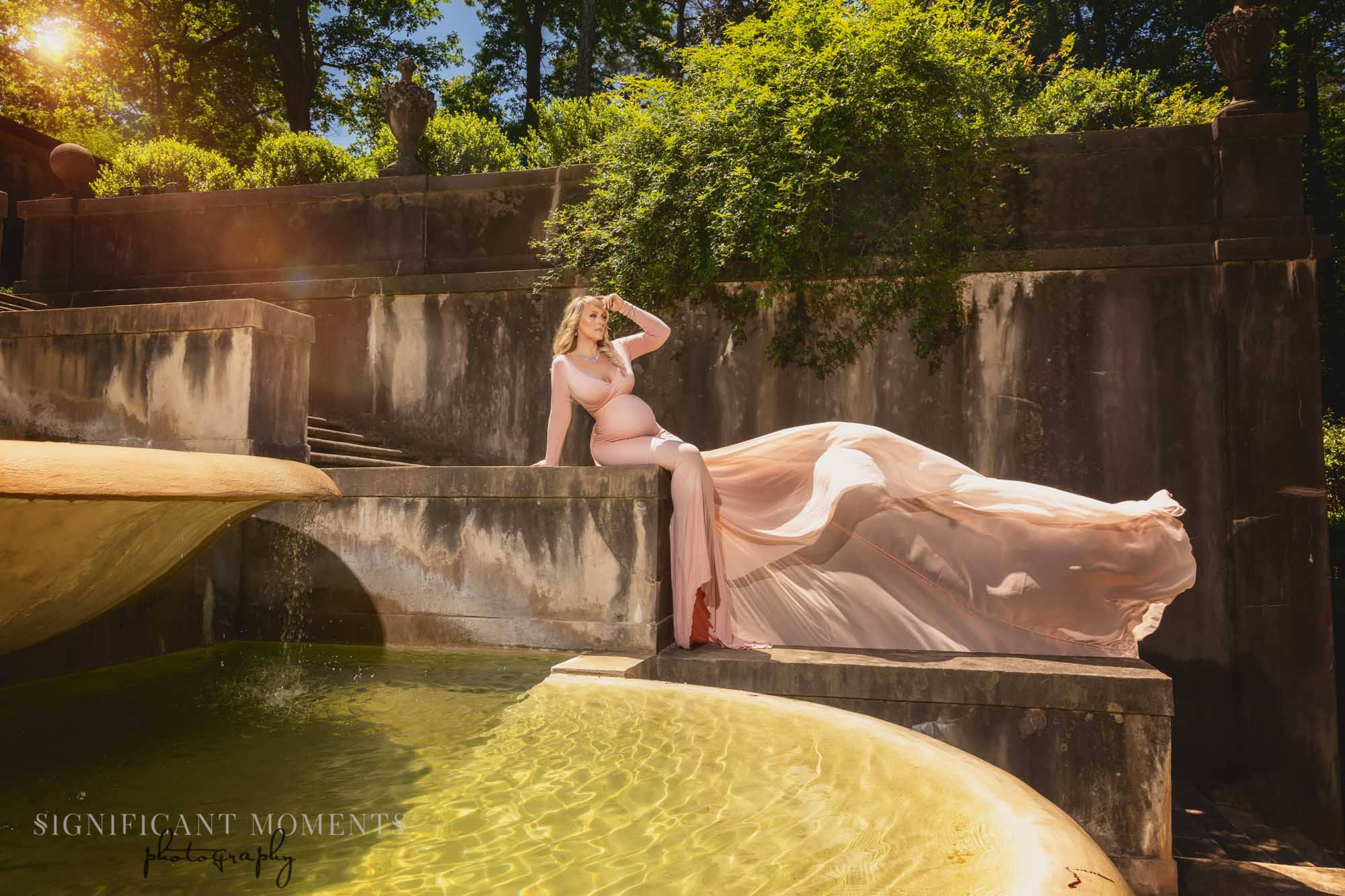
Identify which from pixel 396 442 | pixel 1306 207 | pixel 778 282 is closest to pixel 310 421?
pixel 396 442

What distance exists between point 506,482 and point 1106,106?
10.2m

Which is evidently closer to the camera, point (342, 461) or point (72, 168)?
point (342, 461)

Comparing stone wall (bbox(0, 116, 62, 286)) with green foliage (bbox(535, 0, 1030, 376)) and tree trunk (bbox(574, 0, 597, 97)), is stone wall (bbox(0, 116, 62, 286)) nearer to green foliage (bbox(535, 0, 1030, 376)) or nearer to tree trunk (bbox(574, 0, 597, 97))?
tree trunk (bbox(574, 0, 597, 97))

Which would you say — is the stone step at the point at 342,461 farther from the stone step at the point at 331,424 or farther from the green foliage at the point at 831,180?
the green foliage at the point at 831,180

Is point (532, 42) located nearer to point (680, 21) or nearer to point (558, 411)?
point (680, 21)

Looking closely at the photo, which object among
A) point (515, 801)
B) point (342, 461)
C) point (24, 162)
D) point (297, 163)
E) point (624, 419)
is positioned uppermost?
point (24, 162)

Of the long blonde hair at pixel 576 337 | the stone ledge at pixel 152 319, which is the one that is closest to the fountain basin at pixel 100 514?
the stone ledge at pixel 152 319

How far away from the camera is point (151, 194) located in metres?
11.1

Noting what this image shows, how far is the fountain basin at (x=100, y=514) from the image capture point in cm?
259

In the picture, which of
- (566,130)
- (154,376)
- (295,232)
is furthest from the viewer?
(566,130)

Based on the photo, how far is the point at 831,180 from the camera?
8.67 meters

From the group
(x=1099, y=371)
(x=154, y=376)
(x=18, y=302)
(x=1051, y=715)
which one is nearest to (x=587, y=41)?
(x=18, y=302)

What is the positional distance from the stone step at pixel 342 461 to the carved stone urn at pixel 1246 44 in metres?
9.10

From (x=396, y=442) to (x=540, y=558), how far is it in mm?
5211
